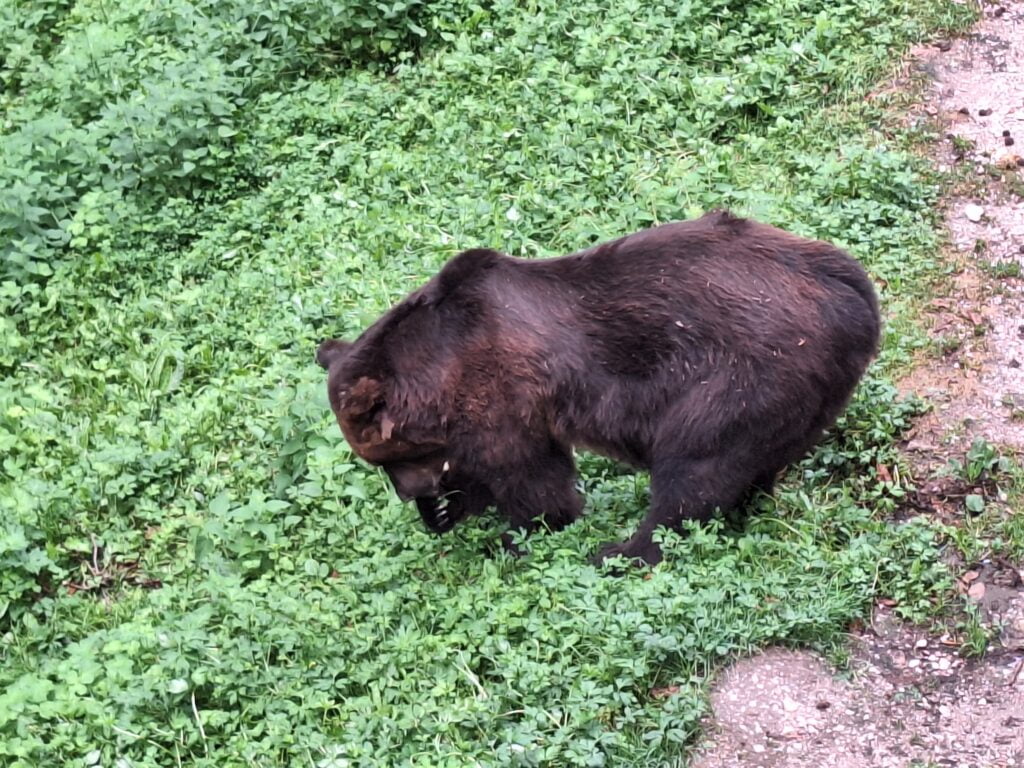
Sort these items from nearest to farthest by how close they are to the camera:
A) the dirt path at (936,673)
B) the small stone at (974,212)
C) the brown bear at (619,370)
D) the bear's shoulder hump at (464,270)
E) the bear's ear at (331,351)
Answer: the dirt path at (936,673) < the brown bear at (619,370) < the bear's shoulder hump at (464,270) < the bear's ear at (331,351) < the small stone at (974,212)

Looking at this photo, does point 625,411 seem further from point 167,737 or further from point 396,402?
point 167,737

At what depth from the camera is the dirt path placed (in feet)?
17.6

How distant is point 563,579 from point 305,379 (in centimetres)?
244

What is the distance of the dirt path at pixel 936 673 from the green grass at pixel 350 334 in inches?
5.9

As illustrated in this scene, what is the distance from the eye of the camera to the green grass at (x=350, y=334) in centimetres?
576

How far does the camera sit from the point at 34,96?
35.2ft

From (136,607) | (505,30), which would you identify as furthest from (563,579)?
(505,30)

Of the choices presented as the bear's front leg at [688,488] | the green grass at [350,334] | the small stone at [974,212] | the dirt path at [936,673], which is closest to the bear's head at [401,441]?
the green grass at [350,334]

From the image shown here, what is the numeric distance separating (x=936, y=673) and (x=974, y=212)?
3.57 m

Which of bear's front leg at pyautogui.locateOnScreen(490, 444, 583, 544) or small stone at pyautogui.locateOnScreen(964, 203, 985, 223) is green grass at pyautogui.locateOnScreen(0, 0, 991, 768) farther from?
small stone at pyautogui.locateOnScreen(964, 203, 985, 223)

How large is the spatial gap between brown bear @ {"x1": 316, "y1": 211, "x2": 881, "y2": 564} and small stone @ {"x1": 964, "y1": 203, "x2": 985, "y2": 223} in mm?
2457

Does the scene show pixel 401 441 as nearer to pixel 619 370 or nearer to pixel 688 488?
pixel 619 370

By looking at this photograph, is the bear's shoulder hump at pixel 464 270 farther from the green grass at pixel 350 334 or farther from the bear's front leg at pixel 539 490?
the green grass at pixel 350 334

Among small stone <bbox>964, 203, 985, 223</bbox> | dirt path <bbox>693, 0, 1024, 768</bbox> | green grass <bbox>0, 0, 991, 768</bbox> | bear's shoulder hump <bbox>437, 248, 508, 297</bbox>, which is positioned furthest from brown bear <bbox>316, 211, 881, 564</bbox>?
small stone <bbox>964, 203, 985, 223</bbox>
